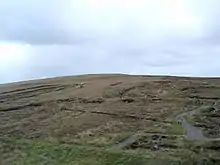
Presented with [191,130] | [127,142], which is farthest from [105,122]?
[191,130]

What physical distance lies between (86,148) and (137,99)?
3080 cm

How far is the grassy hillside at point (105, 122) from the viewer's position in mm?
56094

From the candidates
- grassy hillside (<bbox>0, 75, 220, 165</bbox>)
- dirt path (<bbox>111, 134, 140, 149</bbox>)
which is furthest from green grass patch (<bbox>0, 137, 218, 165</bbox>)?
dirt path (<bbox>111, 134, 140, 149</bbox>)

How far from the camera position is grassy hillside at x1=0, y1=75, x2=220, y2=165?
5609cm

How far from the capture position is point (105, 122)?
72625 millimetres

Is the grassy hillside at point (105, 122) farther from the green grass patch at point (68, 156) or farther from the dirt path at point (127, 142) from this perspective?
the dirt path at point (127, 142)

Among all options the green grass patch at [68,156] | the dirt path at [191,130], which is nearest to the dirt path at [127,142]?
the green grass patch at [68,156]

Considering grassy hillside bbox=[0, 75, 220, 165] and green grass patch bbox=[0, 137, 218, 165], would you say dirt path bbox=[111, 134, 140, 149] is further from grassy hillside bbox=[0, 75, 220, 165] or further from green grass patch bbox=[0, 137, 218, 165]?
green grass patch bbox=[0, 137, 218, 165]

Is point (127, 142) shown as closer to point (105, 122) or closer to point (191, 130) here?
point (191, 130)

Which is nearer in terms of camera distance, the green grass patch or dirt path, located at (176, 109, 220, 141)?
the green grass patch

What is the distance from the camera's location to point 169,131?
6556 centimetres

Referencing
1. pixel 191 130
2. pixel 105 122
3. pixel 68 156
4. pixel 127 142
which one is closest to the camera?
pixel 68 156

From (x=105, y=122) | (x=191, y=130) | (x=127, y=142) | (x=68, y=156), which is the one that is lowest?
(x=68, y=156)

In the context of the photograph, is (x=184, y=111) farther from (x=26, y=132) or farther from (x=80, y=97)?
(x=26, y=132)
